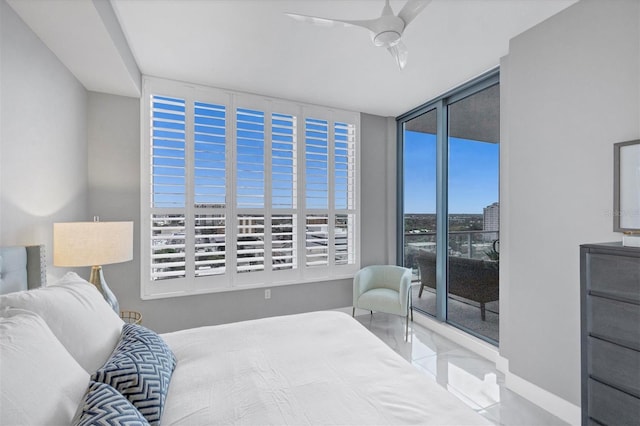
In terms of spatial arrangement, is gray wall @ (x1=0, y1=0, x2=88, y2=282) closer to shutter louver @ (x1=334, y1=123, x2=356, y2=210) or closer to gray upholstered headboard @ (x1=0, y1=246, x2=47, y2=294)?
gray upholstered headboard @ (x1=0, y1=246, x2=47, y2=294)

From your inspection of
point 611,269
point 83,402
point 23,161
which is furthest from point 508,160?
point 23,161

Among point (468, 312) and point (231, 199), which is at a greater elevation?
point (231, 199)

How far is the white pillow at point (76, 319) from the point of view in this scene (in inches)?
44.7

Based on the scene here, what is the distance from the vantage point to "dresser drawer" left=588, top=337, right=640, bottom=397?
1414 millimetres

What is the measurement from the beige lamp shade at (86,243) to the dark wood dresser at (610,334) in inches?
114

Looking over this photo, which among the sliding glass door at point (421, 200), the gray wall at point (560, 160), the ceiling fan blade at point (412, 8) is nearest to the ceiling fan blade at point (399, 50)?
the ceiling fan blade at point (412, 8)

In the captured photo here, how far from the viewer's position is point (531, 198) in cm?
221

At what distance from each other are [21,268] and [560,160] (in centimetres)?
330

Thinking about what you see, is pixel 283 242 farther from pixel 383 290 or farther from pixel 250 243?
pixel 383 290

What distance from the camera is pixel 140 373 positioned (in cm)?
107

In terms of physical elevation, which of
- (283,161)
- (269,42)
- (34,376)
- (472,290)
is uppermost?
(269,42)

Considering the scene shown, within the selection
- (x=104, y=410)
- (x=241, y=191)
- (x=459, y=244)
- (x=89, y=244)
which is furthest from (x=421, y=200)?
(x=104, y=410)

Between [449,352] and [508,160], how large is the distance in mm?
1912

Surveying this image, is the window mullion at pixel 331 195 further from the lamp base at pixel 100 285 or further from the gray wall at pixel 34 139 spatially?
the gray wall at pixel 34 139
